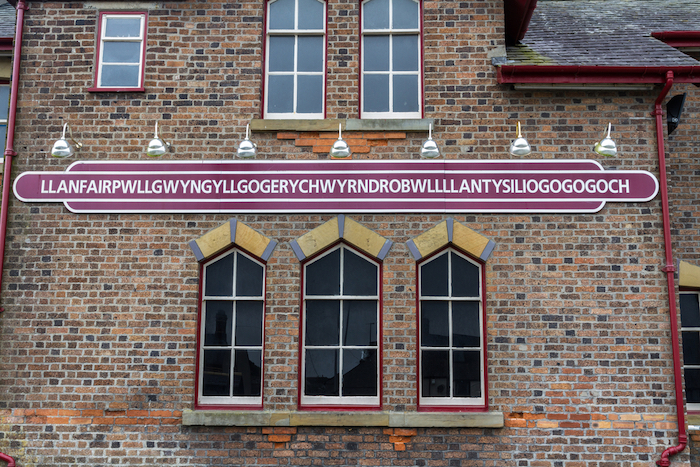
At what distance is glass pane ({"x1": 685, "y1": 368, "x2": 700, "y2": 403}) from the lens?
27.5 ft

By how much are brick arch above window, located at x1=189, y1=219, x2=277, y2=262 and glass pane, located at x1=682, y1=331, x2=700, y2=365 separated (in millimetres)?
5696

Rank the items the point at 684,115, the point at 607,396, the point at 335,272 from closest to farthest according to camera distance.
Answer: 1. the point at 607,396
2. the point at 335,272
3. the point at 684,115

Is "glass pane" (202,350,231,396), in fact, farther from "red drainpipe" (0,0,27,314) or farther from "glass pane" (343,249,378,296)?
"red drainpipe" (0,0,27,314)

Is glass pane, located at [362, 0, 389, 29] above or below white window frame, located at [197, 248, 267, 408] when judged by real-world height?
above

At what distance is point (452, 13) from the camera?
802 cm

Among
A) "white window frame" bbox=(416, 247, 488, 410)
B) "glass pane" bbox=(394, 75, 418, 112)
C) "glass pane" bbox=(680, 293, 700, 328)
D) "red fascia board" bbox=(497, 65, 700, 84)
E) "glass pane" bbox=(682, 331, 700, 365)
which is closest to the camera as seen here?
"white window frame" bbox=(416, 247, 488, 410)

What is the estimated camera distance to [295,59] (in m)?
8.06

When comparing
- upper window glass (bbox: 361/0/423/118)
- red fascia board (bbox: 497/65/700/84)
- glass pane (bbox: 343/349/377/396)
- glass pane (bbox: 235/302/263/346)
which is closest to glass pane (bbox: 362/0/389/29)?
upper window glass (bbox: 361/0/423/118)

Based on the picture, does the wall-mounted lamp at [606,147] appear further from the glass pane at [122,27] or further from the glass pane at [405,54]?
the glass pane at [122,27]

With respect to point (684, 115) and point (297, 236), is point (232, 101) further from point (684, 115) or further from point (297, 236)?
point (684, 115)

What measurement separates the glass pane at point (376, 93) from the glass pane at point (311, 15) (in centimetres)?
96

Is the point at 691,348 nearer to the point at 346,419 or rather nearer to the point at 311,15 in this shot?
the point at 346,419

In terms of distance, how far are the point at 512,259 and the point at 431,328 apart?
4.13 ft

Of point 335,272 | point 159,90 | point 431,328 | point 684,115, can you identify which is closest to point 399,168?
point 335,272
